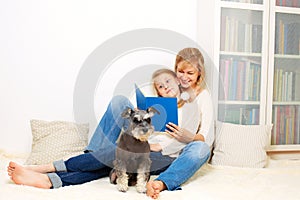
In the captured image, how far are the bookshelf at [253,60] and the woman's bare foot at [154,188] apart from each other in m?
0.83

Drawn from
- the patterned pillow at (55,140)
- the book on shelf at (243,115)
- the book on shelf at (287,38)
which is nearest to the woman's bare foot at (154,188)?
the patterned pillow at (55,140)

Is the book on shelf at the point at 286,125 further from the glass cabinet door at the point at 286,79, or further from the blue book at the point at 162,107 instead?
the blue book at the point at 162,107

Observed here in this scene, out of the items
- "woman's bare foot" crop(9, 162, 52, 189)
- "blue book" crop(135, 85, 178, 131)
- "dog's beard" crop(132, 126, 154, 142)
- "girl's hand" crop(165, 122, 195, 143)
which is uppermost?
"blue book" crop(135, 85, 178, 131)

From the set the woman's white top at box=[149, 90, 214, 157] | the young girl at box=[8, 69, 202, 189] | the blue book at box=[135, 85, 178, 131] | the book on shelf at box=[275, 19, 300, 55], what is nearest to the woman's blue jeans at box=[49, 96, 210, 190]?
the young girl at box=[8, 69, 202, 189]

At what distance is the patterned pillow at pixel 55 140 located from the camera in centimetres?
182

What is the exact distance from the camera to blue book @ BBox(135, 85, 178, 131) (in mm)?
1595

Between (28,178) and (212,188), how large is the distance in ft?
2.48

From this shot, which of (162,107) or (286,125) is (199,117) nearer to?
(162,107)

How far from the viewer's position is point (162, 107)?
5.29ft

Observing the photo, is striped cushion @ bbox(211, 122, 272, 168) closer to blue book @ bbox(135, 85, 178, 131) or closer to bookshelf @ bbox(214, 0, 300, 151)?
bookshelf @ bbox(214, 0, 300, 151)

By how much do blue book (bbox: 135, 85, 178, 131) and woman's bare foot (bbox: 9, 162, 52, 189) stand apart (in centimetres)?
55

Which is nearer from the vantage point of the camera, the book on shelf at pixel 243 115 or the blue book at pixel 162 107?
the blue book at pixel 162 107

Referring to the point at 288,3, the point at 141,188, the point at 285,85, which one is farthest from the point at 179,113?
the point at 288,3

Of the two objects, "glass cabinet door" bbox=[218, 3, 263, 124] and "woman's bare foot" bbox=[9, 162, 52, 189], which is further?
"glass cabinet door" bbox=[218, 3, 263, 124]
